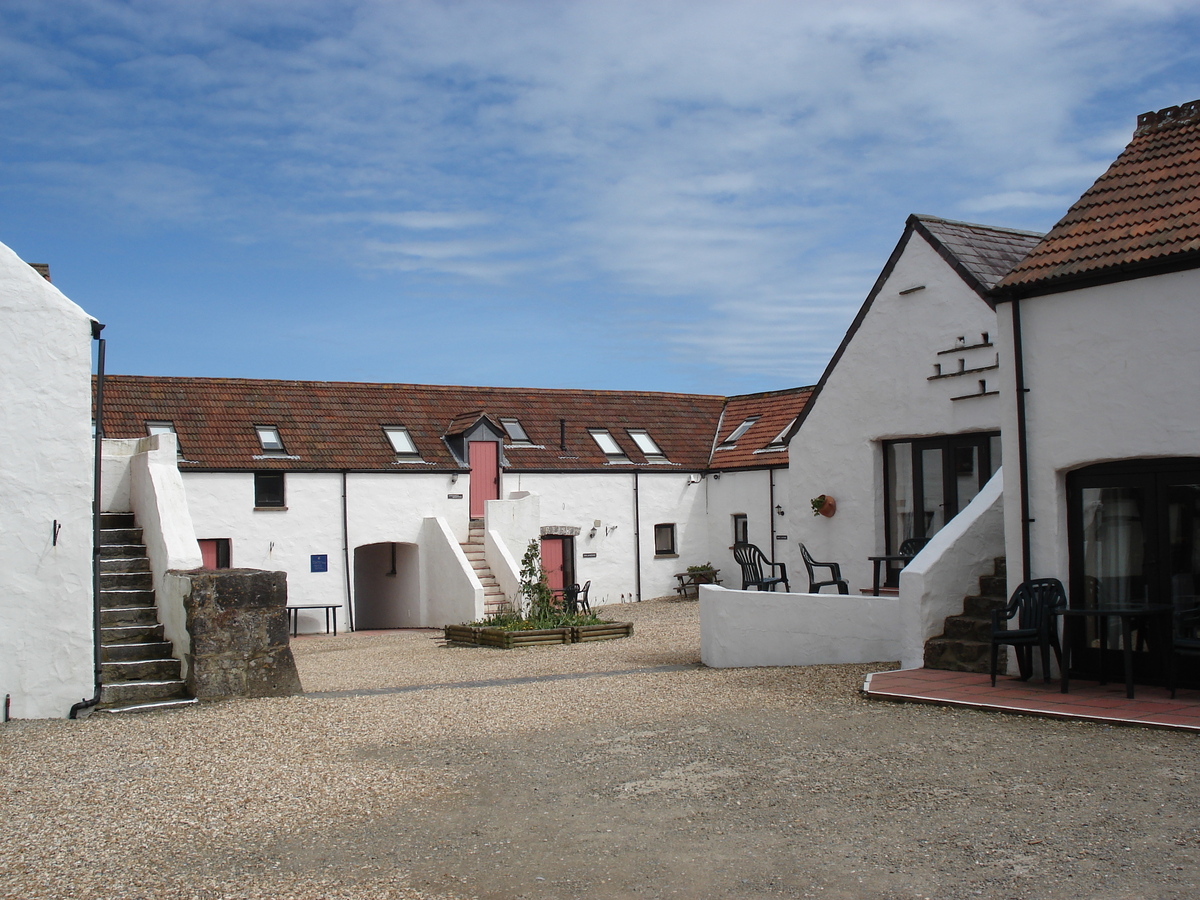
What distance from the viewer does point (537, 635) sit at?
17.4 metres

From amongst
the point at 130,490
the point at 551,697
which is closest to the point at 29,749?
the point at 551,697

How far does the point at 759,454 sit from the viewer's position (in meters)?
27.4

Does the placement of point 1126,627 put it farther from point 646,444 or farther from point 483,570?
point 646,444

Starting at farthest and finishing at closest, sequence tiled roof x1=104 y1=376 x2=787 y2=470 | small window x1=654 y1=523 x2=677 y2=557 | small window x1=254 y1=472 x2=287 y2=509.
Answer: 1. small window x1=654 y1=523 x2=677 y2=557
2. tiled roof x1=104 y1=376 x2=787 y2=470
3. small window x1=254 y1=472 x2=287 y2=509

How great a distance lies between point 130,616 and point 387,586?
16.2 m

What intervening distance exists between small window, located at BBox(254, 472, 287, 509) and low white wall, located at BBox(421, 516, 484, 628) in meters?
3.28

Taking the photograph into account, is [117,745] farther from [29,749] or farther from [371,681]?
[371,681]

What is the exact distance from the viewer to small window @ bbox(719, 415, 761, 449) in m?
29.4

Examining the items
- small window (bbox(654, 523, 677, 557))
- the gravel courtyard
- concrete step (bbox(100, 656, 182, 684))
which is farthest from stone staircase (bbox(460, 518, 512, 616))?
the gravel courtyard

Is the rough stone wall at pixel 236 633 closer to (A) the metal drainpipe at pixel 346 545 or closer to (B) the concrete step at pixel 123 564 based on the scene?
(B) the concrete step at pixel 123 564

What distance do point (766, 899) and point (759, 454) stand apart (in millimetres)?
23015

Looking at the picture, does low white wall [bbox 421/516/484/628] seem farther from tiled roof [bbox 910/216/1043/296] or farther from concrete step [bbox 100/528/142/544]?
tiled roof [bbox 910/216/1043/296]

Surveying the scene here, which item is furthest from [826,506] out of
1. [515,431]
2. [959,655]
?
[515,431]

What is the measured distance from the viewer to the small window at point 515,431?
27391 mm
